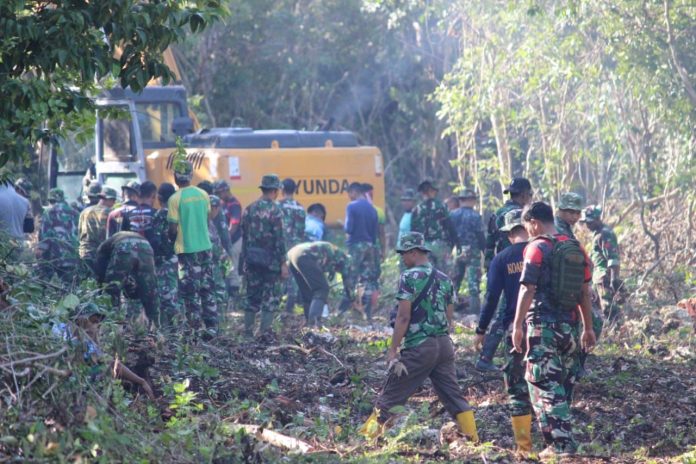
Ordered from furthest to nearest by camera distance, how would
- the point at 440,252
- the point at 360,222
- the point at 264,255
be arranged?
the point at 360,222, the point at 440,252, the point at 264,255

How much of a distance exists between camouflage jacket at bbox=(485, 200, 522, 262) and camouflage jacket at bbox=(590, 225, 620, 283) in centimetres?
211

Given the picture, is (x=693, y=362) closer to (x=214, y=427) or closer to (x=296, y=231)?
(x=296, y=231)

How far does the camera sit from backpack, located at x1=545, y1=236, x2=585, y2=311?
22.7 feet

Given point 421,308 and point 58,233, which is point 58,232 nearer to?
point 58,233

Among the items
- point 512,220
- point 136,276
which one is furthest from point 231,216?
point 512,220

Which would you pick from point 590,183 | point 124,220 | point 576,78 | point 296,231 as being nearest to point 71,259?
point 124,220

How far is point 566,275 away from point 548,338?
43 centimetres

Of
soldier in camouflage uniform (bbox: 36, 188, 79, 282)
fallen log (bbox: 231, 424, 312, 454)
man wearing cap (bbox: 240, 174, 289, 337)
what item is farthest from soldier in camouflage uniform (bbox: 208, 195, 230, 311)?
fallen log (bbox: 231, 424, 312, 454)

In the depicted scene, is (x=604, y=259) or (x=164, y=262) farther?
(x=604, y=259)

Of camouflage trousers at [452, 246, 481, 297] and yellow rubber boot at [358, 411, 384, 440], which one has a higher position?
camouflage trousers at [452, 246, 481, 297]

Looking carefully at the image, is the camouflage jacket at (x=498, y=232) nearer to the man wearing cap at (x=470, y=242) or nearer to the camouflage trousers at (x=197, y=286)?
the camouflage trousers at (x=197, y=286)

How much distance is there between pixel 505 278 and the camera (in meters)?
8.12

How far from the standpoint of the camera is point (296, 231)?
12875 millimetres

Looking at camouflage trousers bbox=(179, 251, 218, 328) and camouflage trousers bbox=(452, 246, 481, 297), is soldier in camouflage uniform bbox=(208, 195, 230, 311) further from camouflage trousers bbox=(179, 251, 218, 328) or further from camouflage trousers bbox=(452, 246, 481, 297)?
camouflage trousers bbox=(452, 246, 481, 297)
